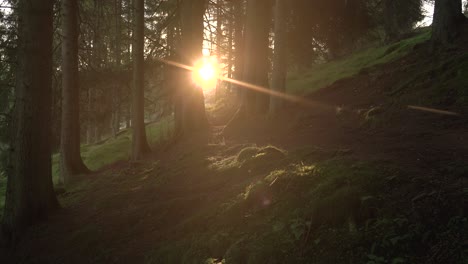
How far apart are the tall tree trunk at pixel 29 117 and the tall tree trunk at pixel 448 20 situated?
10.3 meters

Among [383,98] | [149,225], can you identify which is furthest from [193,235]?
[383,98]

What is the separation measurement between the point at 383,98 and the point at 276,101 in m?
3.44

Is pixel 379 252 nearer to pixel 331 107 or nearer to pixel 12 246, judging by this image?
pixel 12 246

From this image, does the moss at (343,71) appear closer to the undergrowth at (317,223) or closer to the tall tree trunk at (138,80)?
the tall tree trunk at (138,80)

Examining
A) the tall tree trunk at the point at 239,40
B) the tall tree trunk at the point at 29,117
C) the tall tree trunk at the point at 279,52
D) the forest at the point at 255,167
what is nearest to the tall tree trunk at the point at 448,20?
the forest at the point at 255,167

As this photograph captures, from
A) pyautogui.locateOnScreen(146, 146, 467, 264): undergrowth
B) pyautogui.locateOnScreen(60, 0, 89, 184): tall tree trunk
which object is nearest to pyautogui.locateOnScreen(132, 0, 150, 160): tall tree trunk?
pyautogui.locateOnScreen(60, 0, 89, 184): tall tree trunk

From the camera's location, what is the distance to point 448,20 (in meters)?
11.7

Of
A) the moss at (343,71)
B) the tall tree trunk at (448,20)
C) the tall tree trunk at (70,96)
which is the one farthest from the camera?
the moss at (343,71)

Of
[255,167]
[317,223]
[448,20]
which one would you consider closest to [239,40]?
[448,20]

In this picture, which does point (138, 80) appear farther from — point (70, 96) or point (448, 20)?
point (448, 20)

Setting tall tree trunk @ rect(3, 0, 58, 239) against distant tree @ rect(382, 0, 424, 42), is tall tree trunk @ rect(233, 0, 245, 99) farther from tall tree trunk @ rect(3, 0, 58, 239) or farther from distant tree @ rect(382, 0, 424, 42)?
tall tree trunk @ rect(3, 0, 58, 239)

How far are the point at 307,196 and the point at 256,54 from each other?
32.1 feet

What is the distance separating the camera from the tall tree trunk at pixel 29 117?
778cm

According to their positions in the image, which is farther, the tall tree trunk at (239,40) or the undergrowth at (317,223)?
the tall tree trunk at (239,40)
